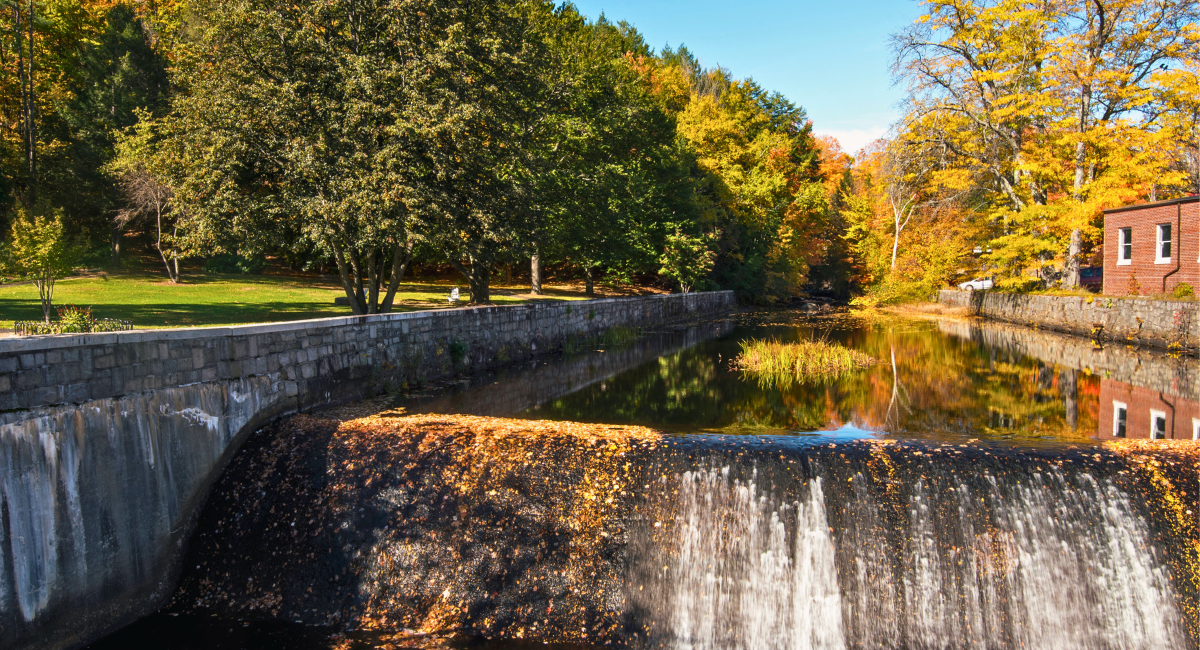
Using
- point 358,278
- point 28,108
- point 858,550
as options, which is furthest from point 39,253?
point 28,108

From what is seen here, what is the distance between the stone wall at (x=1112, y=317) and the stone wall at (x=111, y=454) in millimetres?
19403

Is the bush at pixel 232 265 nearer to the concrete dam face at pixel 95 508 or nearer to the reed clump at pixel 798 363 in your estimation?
the reed clump at pixel 798 363

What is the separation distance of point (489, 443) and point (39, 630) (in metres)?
3.66

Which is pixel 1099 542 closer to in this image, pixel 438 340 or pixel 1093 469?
pixel 1093 469

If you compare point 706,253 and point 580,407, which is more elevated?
point 706,253

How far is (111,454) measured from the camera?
5766 mm

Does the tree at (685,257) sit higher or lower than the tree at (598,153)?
lower

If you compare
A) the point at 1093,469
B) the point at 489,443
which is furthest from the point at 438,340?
the point at 1093,469

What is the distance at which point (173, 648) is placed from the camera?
534 centimetres

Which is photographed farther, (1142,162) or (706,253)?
(706,253)

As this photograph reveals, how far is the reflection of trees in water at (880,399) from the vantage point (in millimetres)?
9109

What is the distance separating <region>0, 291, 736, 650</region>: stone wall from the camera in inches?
201

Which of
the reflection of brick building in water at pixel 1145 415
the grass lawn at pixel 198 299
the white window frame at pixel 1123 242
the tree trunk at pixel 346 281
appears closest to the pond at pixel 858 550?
the reflection of brick building in water at pixel 1145 415

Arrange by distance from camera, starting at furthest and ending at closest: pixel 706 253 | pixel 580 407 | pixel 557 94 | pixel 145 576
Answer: pixel 706 253, pixel 557 94, pixel 580 407, pixel 145 576
